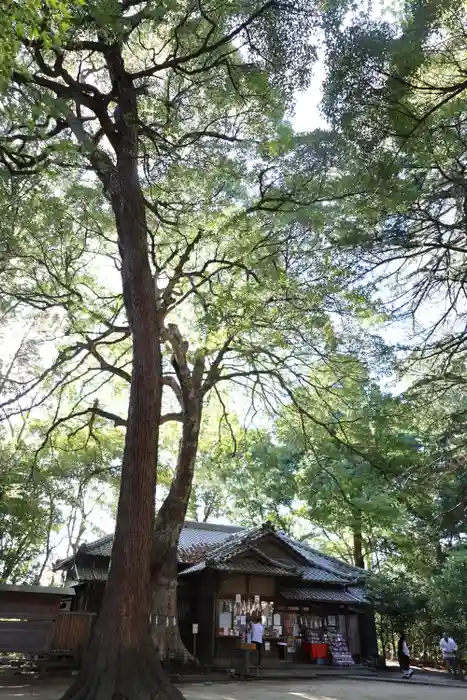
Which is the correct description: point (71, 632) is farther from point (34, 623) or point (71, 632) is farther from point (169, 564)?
point (169, 564)

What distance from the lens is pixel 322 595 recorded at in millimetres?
16984

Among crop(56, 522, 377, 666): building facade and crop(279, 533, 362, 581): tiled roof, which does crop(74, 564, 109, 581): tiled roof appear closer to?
crop(56, 522, 377, 666): building facade

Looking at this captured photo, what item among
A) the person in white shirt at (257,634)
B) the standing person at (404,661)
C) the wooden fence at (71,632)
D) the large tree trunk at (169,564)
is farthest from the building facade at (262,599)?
the large tree trunk at (169,564)

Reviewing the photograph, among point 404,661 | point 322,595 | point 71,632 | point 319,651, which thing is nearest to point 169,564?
point 71,632

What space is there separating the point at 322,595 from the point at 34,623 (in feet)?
32.1

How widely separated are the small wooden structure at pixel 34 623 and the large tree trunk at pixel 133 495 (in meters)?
4.91

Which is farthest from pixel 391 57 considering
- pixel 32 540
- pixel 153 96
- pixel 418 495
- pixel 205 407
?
pixel 32 540

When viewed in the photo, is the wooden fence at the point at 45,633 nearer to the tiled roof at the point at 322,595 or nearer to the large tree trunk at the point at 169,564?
the large tree trunk at the point at 169,564

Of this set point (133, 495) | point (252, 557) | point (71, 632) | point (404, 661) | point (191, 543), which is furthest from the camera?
point (191, 543)

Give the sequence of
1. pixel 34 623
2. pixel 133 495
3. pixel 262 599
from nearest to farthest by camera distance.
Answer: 1. pixel 133 495
2. pixel 34 623
3. pixel 262 599

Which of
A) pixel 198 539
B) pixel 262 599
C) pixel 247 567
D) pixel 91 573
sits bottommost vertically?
pixel 262 599

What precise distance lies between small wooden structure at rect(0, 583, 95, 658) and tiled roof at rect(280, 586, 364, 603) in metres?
7.35

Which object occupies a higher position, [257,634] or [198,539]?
[198,539]

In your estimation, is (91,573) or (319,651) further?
(319,651)
